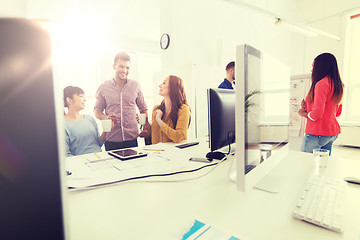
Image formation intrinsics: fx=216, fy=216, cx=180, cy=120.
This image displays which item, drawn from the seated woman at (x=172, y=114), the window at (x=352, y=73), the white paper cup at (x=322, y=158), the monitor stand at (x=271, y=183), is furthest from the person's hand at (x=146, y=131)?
the window at (x=352, y=73)

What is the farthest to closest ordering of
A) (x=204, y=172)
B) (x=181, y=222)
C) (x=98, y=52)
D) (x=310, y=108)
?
1. (x=98, y=52)
2. (x=310, y=108)
3. (x=204, y=172)
4. (x=181, y=222)

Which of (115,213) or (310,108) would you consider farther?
(310,108)

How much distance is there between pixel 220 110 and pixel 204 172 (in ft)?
1.10

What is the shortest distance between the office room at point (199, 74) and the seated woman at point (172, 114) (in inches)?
9.4

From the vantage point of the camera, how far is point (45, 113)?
0.26 meters

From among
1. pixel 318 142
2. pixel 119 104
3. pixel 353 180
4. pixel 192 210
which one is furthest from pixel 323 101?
pixel 119 104

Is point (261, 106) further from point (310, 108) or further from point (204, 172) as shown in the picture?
point (310, 108)

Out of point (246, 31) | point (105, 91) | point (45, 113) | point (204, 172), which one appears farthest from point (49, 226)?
point (246, 31)

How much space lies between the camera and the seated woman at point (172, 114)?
1.83 m

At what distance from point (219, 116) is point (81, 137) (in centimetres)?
140

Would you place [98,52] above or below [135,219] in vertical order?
above

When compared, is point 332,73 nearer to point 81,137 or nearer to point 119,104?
point 119,104

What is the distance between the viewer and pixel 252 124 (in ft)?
2.43

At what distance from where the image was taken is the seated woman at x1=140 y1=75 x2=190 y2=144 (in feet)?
6.00
